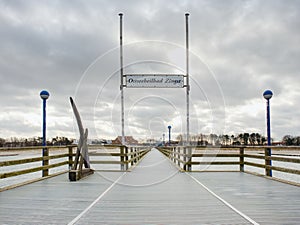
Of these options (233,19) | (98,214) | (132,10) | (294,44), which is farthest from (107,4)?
(98,214)

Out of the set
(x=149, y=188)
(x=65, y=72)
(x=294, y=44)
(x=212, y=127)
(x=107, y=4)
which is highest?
(x=107, y=4)

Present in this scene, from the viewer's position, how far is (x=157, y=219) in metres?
4.37

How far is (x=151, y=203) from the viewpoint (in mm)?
5512

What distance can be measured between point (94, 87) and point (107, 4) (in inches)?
236

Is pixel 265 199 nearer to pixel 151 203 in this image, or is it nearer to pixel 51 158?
pixel 151 203

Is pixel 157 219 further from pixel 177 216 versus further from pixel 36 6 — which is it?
pixel 36 6

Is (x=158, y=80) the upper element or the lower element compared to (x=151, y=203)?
upper

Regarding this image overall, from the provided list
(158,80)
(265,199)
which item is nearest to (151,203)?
(265,199)

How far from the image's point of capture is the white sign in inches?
571

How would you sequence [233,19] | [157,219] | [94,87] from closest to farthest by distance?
[157,219] → [94,87] → [233,19]

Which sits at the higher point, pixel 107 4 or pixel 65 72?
pixel 107 4

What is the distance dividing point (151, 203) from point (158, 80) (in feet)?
31.5

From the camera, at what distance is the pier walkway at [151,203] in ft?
14.3

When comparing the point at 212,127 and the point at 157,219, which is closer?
the point at 157,219
